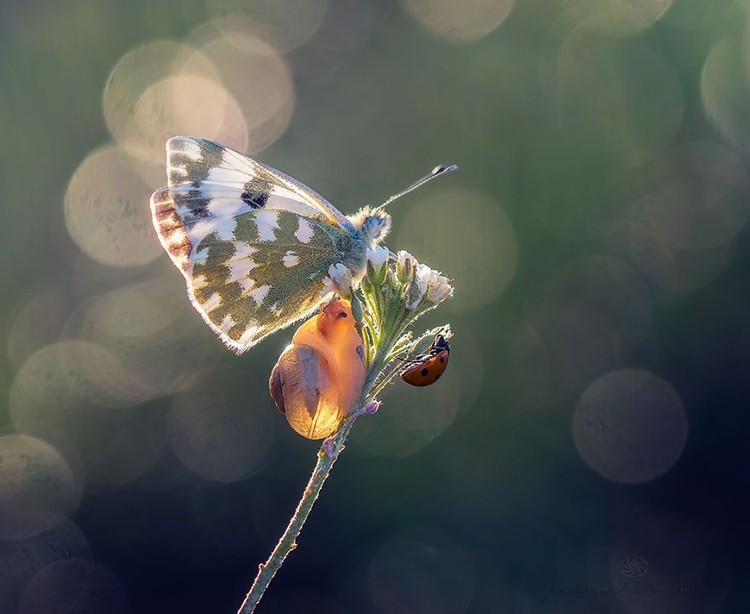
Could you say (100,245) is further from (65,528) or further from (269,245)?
(269,245)

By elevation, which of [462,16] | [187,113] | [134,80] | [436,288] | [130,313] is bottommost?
[436,288]

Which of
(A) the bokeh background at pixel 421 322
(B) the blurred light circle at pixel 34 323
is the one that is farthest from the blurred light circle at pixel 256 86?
(B) the blurred light circle at pixel 34 323

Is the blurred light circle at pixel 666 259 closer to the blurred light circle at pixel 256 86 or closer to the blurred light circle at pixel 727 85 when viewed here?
the blurred light circle at pixel 727 85

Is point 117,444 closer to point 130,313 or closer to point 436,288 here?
point 130,313

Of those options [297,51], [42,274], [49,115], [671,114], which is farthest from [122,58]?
[671,114]

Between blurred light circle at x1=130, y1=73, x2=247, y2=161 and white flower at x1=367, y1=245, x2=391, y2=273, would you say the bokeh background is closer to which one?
blurred light circle at x1=130, y1=73, x2=247, y2=161

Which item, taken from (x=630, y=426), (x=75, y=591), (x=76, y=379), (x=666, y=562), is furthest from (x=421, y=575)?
(x=76, y=379)
